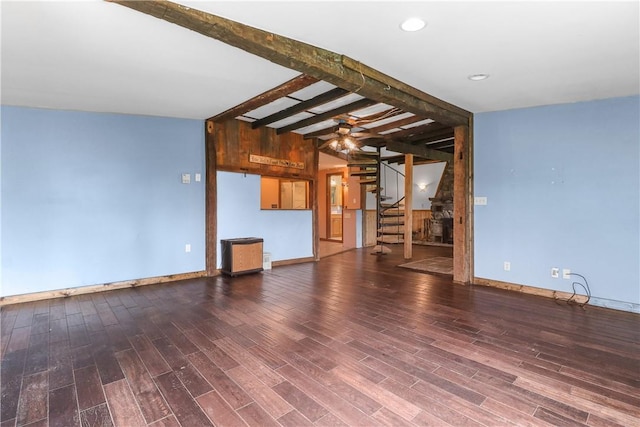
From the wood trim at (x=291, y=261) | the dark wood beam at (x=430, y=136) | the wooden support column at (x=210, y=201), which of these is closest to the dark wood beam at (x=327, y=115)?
the wooden support column at (x=210, y=201)

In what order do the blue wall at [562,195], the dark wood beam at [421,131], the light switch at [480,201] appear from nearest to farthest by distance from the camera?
1. the blue wall at [562,195]
2. the light switch at [480,201]
3. the dark wood beam at [421,131]

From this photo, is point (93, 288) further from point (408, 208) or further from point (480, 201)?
point (408, 208)

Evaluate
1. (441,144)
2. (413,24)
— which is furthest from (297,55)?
(441,144)

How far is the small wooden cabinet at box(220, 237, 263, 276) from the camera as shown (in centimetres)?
489

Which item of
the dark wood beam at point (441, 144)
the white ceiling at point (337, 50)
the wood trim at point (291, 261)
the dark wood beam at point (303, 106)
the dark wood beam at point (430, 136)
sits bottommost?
the wood trim at point (291, 261)

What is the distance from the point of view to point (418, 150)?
7188 mm

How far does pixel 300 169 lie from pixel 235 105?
2215mm

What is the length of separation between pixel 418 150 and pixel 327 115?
3.35 m

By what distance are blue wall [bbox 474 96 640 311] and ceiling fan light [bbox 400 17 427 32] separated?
2698 mm

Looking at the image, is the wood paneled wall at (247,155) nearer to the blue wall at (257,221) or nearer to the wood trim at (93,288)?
the blue wall at (257,221)

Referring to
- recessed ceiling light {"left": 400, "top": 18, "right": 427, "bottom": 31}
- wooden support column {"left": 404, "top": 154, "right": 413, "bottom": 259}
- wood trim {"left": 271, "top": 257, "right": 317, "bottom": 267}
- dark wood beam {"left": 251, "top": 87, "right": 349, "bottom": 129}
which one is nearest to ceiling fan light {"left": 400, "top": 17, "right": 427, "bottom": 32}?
recessed ceiling light {"left": 400, "top": 18, "right": 427, "bottom": 31}

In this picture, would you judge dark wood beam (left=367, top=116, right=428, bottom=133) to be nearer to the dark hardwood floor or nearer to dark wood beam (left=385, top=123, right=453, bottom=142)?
dark wood beam (left=385, top=123, right=453, bottom=142)

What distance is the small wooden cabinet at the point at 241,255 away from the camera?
16.0ft

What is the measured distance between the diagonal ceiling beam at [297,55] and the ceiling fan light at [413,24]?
2.01 ft
